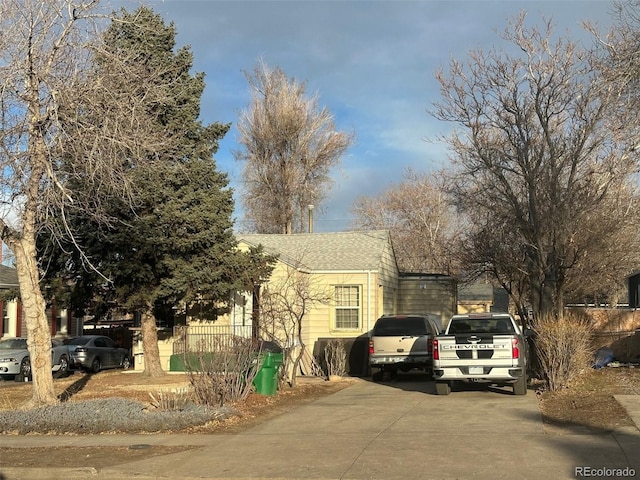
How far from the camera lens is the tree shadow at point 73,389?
1436cm

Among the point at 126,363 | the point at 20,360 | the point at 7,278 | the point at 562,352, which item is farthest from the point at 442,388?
the point at 7,278

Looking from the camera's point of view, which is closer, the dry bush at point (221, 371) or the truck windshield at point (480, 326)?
the dry bush at point (221, 371)

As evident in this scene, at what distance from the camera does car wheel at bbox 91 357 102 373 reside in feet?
76.6

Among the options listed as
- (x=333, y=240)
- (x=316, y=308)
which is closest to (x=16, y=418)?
(x=316, y=308)

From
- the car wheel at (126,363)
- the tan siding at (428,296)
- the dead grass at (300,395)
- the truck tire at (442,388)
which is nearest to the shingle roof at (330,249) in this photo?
the tan siding at (428,296)

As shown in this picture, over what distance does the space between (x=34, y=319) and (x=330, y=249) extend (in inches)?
533

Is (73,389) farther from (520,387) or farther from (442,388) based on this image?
(520,387)

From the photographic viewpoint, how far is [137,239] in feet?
55.1

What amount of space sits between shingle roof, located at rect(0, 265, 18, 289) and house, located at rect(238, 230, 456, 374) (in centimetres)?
1069

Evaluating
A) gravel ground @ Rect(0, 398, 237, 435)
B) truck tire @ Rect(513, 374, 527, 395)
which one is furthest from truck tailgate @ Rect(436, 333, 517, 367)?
gravel ground @ Rect(0, 398, 237, 435)

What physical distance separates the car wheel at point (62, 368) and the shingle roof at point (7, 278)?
20.1 ft

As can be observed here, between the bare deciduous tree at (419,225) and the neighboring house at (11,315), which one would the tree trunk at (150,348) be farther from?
the bare deciduous tree at (419,225)

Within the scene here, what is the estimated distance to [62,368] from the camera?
2173 cm

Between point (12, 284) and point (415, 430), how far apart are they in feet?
74.5
